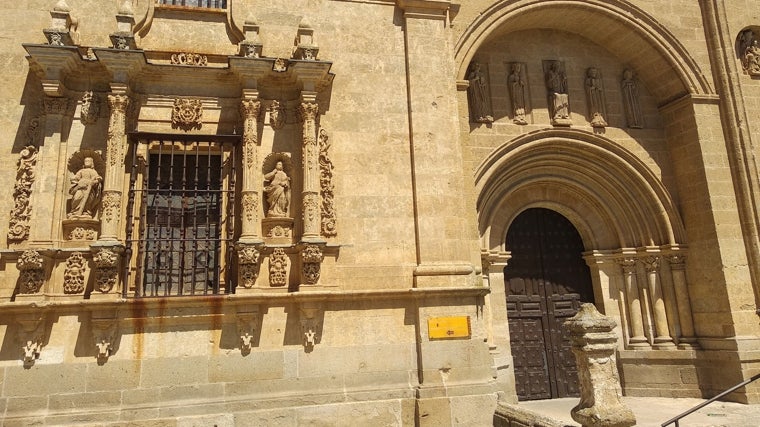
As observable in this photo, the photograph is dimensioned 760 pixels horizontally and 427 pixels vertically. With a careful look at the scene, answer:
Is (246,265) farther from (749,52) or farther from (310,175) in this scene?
(749,52)

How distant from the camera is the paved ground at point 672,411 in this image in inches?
285

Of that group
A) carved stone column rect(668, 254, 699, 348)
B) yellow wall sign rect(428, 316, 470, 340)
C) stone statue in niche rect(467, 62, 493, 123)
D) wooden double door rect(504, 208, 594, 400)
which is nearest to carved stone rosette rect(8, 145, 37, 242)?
yellow wall sign rect(428, 316, 470, 340)

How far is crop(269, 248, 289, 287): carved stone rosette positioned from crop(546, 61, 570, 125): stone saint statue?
5717 millimetres

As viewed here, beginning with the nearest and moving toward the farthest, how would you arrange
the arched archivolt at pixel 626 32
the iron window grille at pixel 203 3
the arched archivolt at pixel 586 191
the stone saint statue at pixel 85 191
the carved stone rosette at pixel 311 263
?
the stone saint statue at pixel 85 191 → the carved stone rosette at pixel 311 263 → the iron window grille at pixel 203 3 → the arched archivolt at pixel 626 32 → the arched archivolt at pixel 586 191

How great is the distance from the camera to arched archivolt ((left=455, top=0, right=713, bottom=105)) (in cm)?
922

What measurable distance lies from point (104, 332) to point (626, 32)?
9647 millimetres

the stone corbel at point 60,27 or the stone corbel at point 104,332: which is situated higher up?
the stone corbel at point 60,27

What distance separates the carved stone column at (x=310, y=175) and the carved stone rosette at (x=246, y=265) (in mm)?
640

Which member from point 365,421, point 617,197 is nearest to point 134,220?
point 365,421

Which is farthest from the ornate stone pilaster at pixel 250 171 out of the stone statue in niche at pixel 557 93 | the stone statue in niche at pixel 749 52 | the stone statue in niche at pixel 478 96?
the stone statue in niche at pixel 749 52

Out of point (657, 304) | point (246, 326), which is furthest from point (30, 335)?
point (657, 304)

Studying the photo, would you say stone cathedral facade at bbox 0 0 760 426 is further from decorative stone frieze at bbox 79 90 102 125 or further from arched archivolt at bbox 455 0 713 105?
arched archivolt at bbox 455 0 713 105

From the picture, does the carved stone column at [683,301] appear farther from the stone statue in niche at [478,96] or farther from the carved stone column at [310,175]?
the carved stone column at [310,175]

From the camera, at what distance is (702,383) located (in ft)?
28.8
